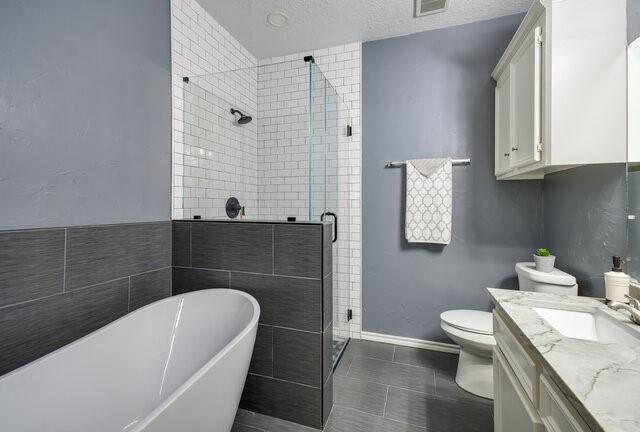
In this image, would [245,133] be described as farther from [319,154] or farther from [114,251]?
[114,251]

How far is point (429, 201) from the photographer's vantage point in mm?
2373

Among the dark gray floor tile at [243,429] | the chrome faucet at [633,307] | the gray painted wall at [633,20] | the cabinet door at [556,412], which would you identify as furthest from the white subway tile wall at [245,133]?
the gray painted wall at [633,20]

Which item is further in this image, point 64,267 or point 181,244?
point 181,244

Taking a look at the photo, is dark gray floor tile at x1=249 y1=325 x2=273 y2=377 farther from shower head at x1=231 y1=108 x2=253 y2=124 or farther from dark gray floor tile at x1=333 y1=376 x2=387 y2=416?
shower head at x1=231 y1=108 x2=253 y2=124

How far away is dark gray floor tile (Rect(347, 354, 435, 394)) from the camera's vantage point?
6.39 feet

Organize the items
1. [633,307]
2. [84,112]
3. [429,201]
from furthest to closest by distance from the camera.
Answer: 1. [429,201]
2. [84,112]
3. [633,307]

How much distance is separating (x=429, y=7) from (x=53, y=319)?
2999 mm

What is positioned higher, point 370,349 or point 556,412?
point 556,412

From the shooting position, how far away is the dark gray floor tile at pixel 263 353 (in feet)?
5.41

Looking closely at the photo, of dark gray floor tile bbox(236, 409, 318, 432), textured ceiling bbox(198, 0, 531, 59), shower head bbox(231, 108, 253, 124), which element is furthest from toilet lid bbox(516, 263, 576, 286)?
shower head bbox(231, 108, 253, 124)

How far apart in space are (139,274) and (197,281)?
0.33 metres

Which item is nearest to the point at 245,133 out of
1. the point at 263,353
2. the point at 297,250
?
the point at 297,250

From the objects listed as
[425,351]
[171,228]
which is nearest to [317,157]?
[171,228]

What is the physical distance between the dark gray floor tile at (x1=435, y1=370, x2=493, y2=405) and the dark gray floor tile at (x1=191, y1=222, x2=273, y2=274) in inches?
55.3
